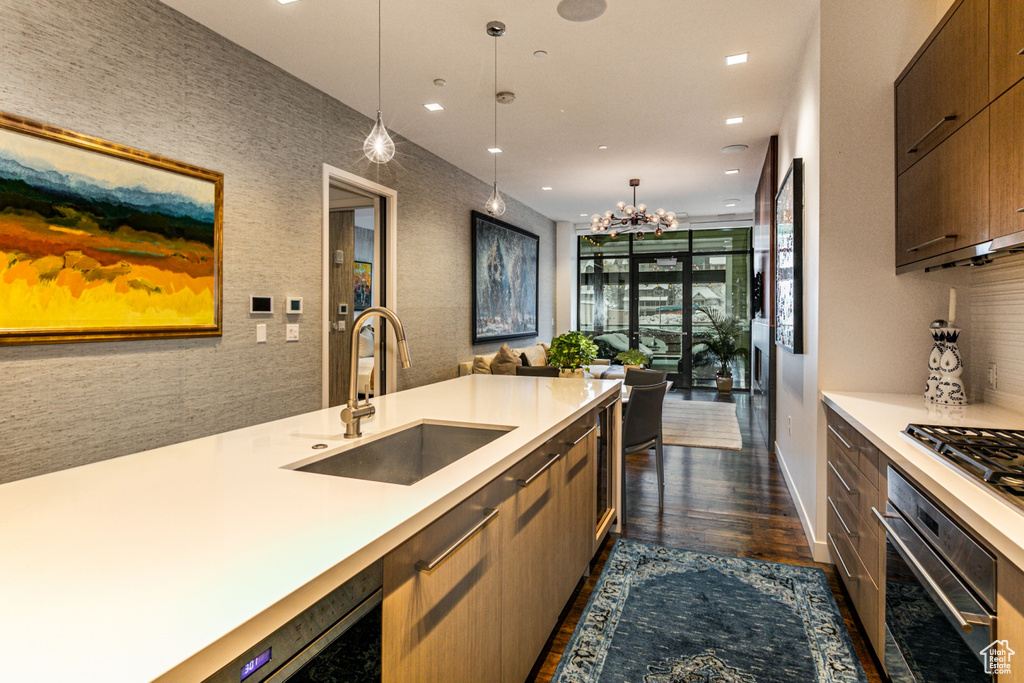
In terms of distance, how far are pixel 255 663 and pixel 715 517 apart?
305 centimetres

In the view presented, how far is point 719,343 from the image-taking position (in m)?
8.59

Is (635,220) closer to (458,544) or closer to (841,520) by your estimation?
(841,520)

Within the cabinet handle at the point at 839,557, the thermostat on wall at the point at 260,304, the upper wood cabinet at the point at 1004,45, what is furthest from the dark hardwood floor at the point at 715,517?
the thermostat on wall at the point at 260,304

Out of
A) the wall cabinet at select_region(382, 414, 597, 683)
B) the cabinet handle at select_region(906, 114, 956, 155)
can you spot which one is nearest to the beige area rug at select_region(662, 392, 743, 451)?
the cabinet handle at select_region(906, 114, 956, 155)

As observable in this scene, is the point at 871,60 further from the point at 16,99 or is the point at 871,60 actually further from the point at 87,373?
the point at 87,373

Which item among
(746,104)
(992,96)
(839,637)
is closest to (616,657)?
(839,637)

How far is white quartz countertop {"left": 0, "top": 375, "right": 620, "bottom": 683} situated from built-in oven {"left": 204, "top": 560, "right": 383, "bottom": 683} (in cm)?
3

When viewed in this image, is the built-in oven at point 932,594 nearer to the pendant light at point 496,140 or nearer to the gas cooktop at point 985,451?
the gas cooktop at point 985,451

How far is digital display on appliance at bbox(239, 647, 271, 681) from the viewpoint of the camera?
653 millimetres

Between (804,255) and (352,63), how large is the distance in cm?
283

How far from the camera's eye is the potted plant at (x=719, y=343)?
8.53 m

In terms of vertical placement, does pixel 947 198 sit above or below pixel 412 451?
above

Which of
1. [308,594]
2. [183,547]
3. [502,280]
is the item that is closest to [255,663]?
[308,594]

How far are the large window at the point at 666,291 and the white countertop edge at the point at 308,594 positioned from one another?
781cm
